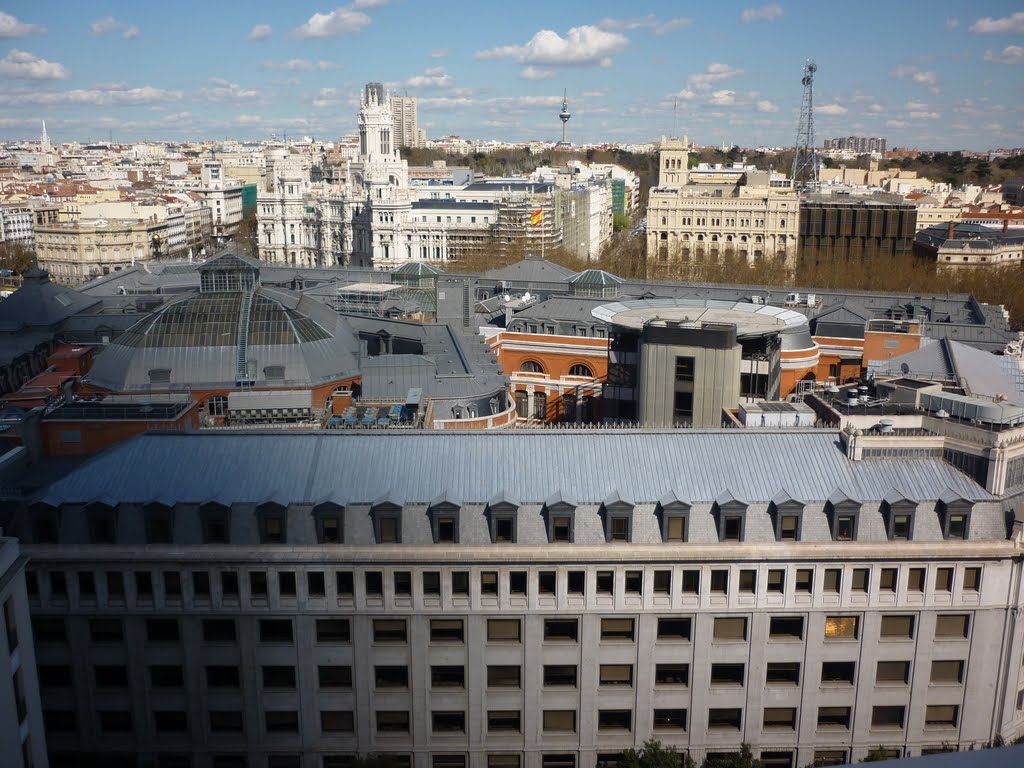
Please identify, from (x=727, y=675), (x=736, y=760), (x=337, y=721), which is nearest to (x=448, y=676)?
(x=337, y=721)

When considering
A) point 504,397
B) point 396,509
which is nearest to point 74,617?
point 396,509

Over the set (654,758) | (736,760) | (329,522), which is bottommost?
(736,760)

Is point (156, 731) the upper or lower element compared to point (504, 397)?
lower

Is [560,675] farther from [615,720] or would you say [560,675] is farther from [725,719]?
→ [725,719]

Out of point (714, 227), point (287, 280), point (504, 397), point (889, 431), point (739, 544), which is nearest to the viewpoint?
point (739, 544)

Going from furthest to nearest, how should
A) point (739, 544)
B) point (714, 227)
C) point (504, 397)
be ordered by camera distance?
point (714, 227) → point (504, 397) → point (739, 544)

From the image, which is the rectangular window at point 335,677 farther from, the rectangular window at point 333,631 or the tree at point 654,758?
the tree at point 654,758

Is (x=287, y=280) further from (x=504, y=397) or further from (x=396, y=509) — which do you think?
(x=396, y=509)
